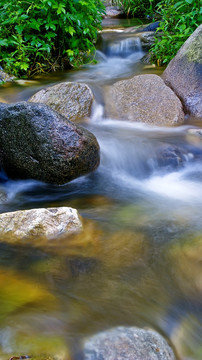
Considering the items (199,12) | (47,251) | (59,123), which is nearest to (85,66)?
(199,12)

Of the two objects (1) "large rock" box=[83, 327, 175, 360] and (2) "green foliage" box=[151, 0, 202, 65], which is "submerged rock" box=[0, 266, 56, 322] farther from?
(2) "green foliage" box=[151, 0, 202, 65]

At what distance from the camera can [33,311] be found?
6.13ft

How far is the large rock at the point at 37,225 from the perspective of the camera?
265 cm

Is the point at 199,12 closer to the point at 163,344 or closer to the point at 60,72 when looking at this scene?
the point at 60,72

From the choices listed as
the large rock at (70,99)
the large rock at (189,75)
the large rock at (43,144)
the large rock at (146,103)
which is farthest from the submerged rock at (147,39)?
the large rock at (43,144)

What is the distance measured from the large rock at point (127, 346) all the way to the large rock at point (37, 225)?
3.45 feet

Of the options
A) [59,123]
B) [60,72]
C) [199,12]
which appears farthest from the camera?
[60,72]

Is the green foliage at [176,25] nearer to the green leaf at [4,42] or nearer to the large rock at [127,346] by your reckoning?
the green leaf at [4,42]

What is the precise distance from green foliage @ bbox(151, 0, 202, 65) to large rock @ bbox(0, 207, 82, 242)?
5292 millimetres

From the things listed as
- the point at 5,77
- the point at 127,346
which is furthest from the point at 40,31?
the point at 127,346

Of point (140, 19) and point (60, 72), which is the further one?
point (140, 19)

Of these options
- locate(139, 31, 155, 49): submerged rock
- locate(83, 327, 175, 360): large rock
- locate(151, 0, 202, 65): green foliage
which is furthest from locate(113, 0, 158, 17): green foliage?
locate(83, 327, 175, 360): large rock

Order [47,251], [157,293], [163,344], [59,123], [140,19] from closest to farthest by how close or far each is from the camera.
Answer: [163,344] < [157,293] < [47,251] < [59,123] < [140,19]

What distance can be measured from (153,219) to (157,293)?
3.31 ft
